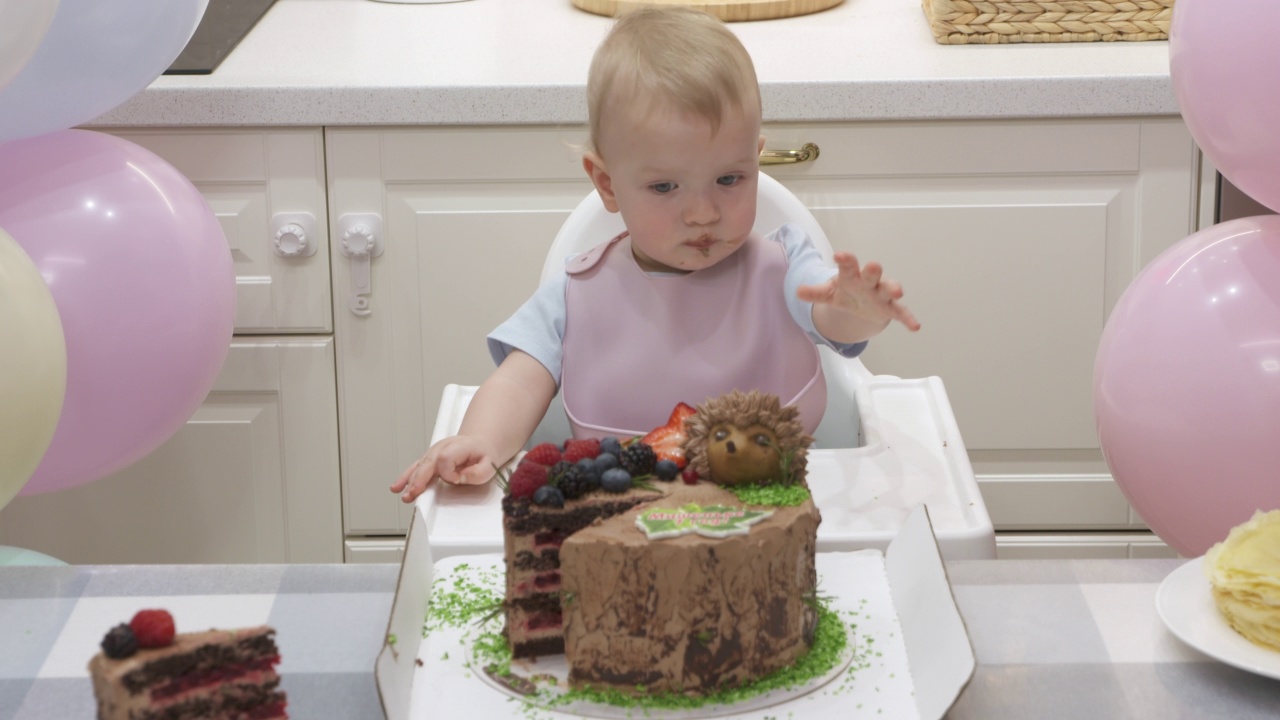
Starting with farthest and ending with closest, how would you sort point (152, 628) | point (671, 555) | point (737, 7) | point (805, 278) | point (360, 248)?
point (737, 7)
point (360, 248)
point (805, 278)
point (671, 555)
point (152, 628)

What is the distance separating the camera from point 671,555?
789mm

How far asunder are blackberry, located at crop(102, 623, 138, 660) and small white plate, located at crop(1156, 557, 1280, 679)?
0.61 metres

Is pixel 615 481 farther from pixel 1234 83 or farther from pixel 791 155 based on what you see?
pixel 791 155

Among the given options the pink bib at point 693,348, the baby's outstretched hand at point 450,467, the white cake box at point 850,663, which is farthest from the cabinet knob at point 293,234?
the white cake box at point 850,663

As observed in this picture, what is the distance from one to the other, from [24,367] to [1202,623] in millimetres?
798

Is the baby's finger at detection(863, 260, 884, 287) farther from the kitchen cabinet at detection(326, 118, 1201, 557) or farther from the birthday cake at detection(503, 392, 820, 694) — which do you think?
the kitchen cabinet at detection(326, 118, 1201, 557)

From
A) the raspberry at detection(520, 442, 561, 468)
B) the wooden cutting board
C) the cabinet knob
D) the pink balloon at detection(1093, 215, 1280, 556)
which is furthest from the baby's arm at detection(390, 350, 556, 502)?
→ the wooden cutting board

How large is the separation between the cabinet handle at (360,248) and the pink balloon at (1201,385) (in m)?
1.15

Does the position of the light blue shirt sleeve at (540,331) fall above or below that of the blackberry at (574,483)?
below

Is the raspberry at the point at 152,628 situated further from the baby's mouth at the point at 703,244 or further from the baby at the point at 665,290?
the baby's mouth at the point at 703,244

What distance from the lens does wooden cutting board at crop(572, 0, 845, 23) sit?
218 centimetres

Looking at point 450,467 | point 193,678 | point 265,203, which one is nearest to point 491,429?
point 450,467

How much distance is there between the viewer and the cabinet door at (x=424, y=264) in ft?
6.32

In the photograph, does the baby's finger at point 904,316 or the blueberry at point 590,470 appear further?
the baby's finger at point 904,316
